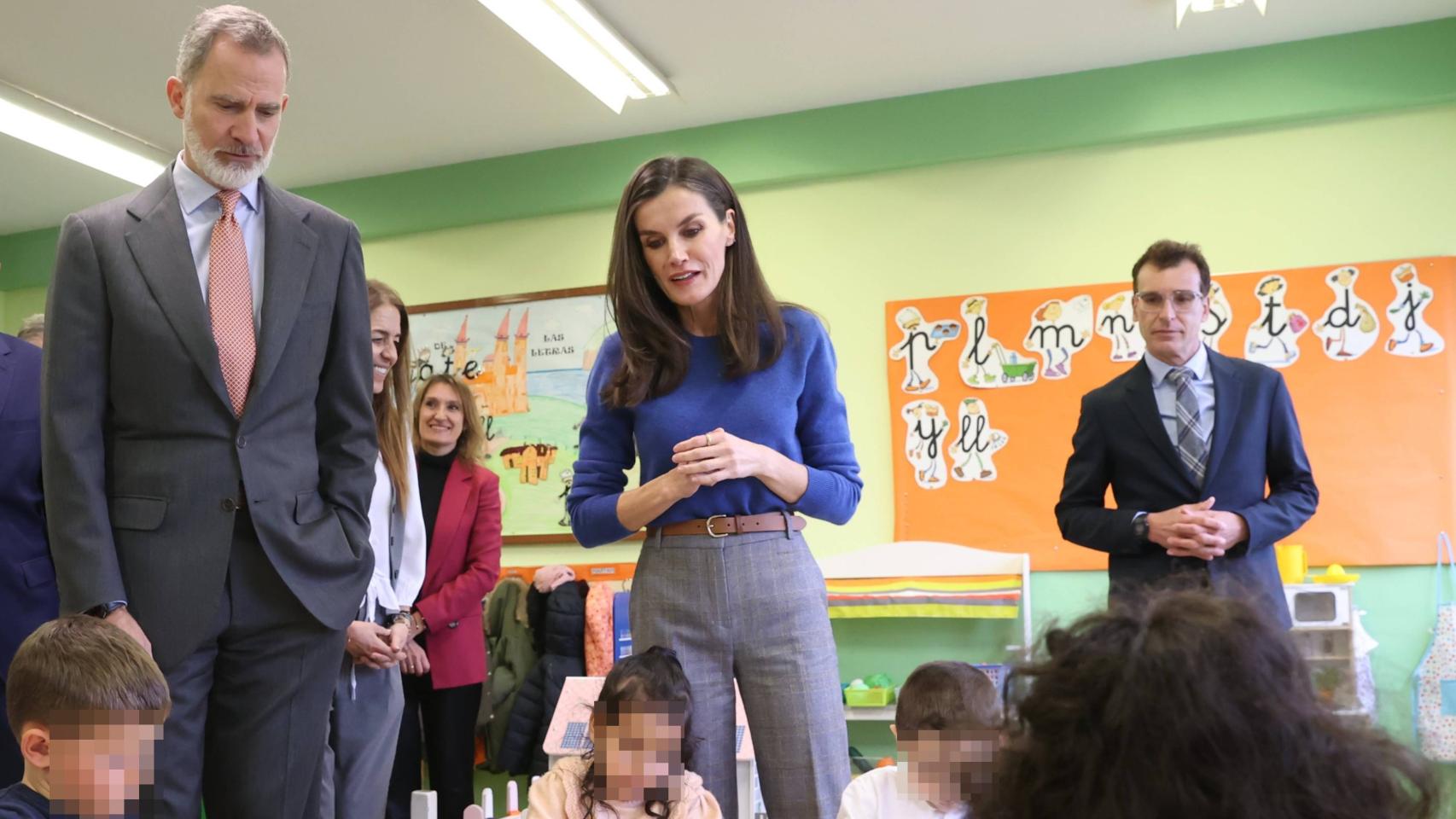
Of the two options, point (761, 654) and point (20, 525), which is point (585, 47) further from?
point (761, 654)

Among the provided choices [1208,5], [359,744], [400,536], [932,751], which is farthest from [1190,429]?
[1208,5]

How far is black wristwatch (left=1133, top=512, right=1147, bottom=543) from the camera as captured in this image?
240 centimetres

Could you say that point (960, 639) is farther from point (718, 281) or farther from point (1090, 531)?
point (718, 281)

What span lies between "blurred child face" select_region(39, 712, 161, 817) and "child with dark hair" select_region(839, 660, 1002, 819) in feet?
3.19

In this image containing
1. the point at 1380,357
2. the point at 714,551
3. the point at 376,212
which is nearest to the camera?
the point at 714,551

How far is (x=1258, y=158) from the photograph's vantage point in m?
4.63

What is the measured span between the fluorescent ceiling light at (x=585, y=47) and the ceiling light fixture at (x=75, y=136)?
86.6 inches

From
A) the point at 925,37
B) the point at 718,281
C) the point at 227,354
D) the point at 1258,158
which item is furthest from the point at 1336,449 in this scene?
the point at 227,354

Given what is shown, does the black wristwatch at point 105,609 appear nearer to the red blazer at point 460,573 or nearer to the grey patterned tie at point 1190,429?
the grey patterned tie at point 1190,429

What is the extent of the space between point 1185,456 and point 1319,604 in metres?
2.09

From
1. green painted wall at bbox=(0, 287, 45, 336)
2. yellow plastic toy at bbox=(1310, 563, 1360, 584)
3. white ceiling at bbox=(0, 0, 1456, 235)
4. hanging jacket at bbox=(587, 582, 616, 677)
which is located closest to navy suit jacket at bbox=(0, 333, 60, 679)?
white ceiling at bbox=(0, 0, 1456, 235)

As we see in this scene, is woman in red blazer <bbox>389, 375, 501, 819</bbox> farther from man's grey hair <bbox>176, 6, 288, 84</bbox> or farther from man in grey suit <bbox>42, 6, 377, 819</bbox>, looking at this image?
man's grey hair <bbox>176, 6, 288, 84</bbox>

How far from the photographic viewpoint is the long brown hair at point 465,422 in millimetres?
3842

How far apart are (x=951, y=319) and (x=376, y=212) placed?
9.67 ft
